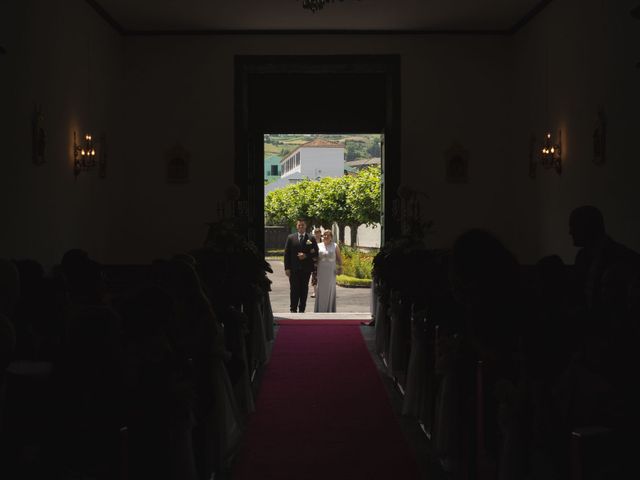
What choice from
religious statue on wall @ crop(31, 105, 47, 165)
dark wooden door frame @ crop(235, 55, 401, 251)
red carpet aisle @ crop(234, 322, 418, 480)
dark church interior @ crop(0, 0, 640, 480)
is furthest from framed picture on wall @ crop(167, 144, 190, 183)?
red carpet aisle @ crop(234, 322, 418, 480)

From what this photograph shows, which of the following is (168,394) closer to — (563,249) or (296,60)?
(563,249)

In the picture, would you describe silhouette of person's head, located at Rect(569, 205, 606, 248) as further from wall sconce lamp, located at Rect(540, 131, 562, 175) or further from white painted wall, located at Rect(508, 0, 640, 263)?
wall sconce lamp, located at Rect(540, 131, 562, 175)

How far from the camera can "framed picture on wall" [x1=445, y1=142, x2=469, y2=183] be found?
1241 centimetres

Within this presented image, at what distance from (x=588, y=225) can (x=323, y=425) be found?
244 cm

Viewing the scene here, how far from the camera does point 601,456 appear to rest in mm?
2762

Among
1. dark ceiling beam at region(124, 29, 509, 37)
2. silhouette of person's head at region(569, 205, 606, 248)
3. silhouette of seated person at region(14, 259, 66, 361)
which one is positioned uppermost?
dark ceiling beam at region(124, 29, 509, 37)

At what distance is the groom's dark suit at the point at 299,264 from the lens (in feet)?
45.7

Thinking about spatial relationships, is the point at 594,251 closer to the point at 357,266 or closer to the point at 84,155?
the point at 84,155

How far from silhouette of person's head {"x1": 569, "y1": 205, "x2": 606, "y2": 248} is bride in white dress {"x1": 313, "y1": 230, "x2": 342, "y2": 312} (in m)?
8.28

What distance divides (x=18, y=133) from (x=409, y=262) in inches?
166

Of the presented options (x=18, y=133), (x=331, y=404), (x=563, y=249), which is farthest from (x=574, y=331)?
(x=563, y=249)

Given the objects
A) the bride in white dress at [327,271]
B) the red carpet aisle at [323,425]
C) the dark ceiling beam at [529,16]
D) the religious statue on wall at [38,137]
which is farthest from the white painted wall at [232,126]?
the red carpet aisle at [323,425]

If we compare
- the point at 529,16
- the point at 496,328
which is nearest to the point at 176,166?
the point at 529,16

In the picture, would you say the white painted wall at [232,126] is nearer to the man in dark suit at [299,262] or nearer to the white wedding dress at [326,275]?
the man in dark suit at [299,262]
